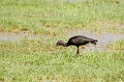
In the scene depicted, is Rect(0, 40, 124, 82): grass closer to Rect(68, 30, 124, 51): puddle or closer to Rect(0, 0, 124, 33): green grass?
Rect(68, 30, 124, 51): puddle

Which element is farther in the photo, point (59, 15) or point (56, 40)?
point (59, 15)

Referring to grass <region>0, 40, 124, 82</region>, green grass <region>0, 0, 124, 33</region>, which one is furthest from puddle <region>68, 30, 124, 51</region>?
grass <region>0, 40, 124, 82</region>

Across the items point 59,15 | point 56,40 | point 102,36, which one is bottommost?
point 102,36

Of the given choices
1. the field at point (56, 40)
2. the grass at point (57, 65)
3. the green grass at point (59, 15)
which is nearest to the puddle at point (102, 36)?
the field at point (56, 40)

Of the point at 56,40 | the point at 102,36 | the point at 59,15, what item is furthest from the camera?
the point at 59,15

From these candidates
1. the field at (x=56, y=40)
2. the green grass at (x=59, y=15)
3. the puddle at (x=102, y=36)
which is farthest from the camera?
the green grass at (x=59, y=15)

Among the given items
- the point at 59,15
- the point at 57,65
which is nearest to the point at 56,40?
the point at 57,65

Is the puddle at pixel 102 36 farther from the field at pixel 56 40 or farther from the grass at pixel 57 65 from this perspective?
the grass at pixel 57 65

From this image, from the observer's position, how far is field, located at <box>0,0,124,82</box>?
31.6 ft

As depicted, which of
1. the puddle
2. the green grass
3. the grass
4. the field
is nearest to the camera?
the grass

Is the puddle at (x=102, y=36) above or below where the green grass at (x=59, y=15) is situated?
below

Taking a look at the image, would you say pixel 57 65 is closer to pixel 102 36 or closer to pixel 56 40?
pixel 56 40

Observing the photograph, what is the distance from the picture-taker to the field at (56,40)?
9.64 meters

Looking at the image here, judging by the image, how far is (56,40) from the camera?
1351 centimetres
